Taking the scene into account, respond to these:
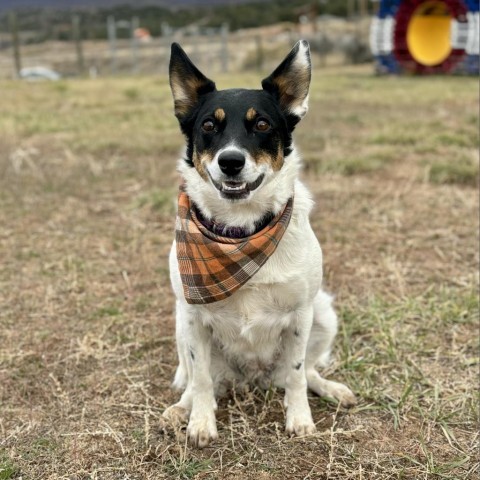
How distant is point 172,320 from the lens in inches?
139

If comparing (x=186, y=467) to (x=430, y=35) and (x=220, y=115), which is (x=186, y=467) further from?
(x=430, y=35)

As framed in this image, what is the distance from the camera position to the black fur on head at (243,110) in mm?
2430

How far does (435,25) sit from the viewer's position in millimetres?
17000

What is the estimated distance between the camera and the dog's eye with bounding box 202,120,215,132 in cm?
246

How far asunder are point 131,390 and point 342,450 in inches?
39.2

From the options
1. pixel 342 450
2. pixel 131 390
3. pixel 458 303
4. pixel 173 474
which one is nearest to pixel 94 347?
pixel 131 390

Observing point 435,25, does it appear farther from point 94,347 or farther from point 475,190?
point 94,347

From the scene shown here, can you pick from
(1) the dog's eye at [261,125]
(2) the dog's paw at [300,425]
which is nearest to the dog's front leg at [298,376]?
(2) the dog's paw at [300,425]

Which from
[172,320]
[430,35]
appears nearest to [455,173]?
[172,320]

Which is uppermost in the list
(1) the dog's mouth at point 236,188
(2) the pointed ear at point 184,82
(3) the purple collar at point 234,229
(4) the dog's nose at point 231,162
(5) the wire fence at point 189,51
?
(2) the pointed ear at point 184,82

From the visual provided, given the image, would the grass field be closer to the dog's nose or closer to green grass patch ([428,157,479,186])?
green grass patch ([428,157,479,186])

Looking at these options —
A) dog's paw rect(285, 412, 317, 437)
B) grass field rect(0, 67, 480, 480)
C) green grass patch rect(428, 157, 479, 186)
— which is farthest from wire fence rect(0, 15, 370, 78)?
dog's paw rect(285, 412, 317, 437)

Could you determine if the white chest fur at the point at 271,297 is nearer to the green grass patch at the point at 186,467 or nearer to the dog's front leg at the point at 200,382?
the dog's front leg at the point at 200,382

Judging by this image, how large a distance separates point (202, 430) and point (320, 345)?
671 mm
